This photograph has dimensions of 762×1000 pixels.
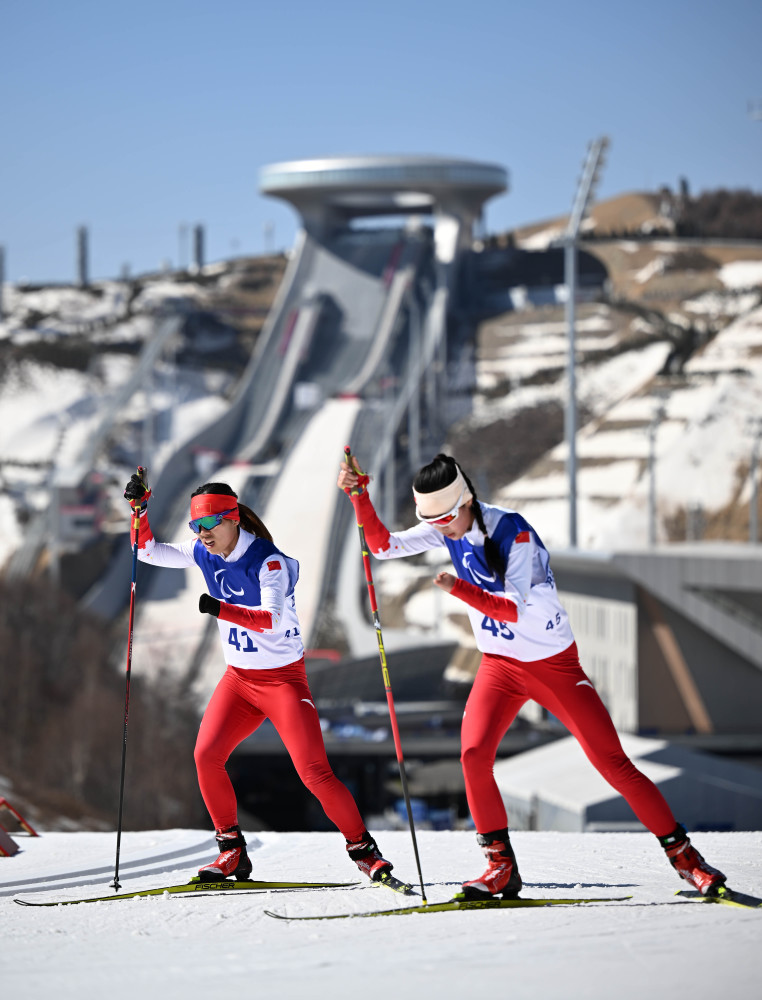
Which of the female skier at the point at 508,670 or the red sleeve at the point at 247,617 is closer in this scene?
the female skier at the point at 508,670

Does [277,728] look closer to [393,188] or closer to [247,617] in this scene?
[247,617]


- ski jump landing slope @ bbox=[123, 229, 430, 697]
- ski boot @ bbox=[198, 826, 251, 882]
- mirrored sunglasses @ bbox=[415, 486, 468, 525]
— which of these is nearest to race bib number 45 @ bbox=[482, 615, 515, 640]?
mirrored sunglasses @ bbox=[415, 486, 468, 525]

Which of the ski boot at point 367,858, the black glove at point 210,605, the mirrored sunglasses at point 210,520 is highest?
the mirrored sunglasses at point 210,520

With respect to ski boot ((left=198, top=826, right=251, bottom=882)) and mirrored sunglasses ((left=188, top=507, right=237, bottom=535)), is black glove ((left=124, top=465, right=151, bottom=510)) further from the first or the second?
ski boot ((left=198, top=826, right=251, bottom=882))

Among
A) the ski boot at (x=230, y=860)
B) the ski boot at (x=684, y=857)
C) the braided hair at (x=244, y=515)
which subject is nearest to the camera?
the ski boot at (x=684, y=857)

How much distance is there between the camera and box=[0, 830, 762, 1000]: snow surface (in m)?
4.07

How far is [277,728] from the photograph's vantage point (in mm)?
5855

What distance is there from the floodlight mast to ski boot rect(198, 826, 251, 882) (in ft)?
56.5

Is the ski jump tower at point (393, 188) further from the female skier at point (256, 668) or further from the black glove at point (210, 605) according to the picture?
the black glove at point (210, 605)

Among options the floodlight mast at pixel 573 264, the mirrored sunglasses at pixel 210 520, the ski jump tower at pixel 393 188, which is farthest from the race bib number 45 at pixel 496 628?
the ski jump tower at pixel 393 188

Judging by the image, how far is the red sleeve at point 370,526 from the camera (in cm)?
551

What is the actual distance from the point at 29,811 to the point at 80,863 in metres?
12.9

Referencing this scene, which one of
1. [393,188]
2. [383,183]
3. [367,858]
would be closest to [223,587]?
[367,858]

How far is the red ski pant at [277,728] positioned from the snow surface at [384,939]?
1.42 feet
